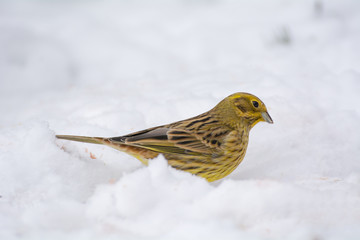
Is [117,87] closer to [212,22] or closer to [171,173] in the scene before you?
[212,22]

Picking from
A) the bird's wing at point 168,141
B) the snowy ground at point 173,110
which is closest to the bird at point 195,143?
the bird's wing at point 168,141

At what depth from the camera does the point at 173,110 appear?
4.68m

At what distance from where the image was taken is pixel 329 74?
5.36 m

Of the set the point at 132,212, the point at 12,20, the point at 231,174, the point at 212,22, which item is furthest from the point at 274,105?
the point at 12,20

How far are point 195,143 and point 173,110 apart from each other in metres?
1.11

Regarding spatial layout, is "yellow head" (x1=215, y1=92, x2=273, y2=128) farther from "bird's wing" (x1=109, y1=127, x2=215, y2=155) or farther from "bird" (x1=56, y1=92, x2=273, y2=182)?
"bird's wing" (x1=109, y1=127, x2=215, y2=155)

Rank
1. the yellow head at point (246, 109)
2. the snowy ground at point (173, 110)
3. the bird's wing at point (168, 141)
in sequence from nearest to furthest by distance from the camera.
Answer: the snowy ground at point (173, 110) → the bird's wing at point (168, 141) → the yellow head at point (246, 109)

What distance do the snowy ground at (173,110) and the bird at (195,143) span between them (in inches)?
8.9

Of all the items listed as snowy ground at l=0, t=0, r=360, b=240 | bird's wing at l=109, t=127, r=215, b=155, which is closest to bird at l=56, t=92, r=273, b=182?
bird's wing at l=109, t=127, r=215, b=155

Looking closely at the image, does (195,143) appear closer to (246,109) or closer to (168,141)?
(168,141)

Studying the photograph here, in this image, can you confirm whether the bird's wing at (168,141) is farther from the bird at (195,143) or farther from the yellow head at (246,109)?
the yellow head at (246,109)

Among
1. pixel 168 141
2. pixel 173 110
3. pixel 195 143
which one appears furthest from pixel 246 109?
pixel 173 110

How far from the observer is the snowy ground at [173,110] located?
2.67m

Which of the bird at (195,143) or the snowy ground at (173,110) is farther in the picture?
the bird at (195,143)
